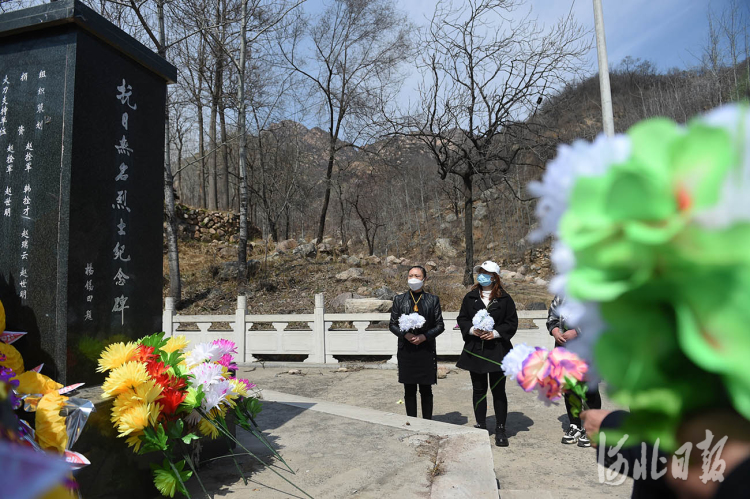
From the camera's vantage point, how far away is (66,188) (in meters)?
2.90

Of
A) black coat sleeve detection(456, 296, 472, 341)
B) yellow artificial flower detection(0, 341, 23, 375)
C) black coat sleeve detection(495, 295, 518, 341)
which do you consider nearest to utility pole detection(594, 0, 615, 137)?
black coat sleeve detection(495, 295, 518, 341)

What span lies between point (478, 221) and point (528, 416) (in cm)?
2565

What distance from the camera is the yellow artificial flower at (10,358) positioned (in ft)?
8.23

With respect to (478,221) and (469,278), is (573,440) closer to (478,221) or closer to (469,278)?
(469,278)

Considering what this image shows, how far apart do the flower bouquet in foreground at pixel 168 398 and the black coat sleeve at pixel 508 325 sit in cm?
239

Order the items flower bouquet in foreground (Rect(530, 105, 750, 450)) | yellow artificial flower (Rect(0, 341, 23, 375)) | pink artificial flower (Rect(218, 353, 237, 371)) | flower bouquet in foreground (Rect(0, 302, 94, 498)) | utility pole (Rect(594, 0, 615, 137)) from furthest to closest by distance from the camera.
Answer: utility pole (Rect(594, 0, 615, 137))
pink artificial flower (Rect(218, 353, 237, 371))
yellow artificial flower (Rect(0, 341, 23, 375))
flower bouquet in foreground (Rect(0, 302, 94, 498))
flower bouquet in foreground (Rect(530, 105, 750, 450))

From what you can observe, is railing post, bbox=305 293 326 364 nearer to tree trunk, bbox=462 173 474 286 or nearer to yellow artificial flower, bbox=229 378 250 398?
tree trunk, bbox=462 173 474 286

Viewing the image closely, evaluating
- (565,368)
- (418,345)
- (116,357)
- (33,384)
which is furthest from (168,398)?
(418,345)

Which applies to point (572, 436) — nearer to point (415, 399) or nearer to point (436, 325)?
point (415, 399)

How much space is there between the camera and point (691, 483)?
28.9 inches

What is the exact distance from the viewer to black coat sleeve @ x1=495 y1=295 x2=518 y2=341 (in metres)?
4.37

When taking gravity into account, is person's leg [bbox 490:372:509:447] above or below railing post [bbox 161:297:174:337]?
below

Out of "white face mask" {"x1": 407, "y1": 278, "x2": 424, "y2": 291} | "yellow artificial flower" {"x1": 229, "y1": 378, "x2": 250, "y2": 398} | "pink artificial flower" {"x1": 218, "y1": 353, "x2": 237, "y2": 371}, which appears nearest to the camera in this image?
"yellow artificial flower" {"x1": 229, "y1": 378, "x2": 250, "y2": 398}

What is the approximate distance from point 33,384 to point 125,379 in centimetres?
40
